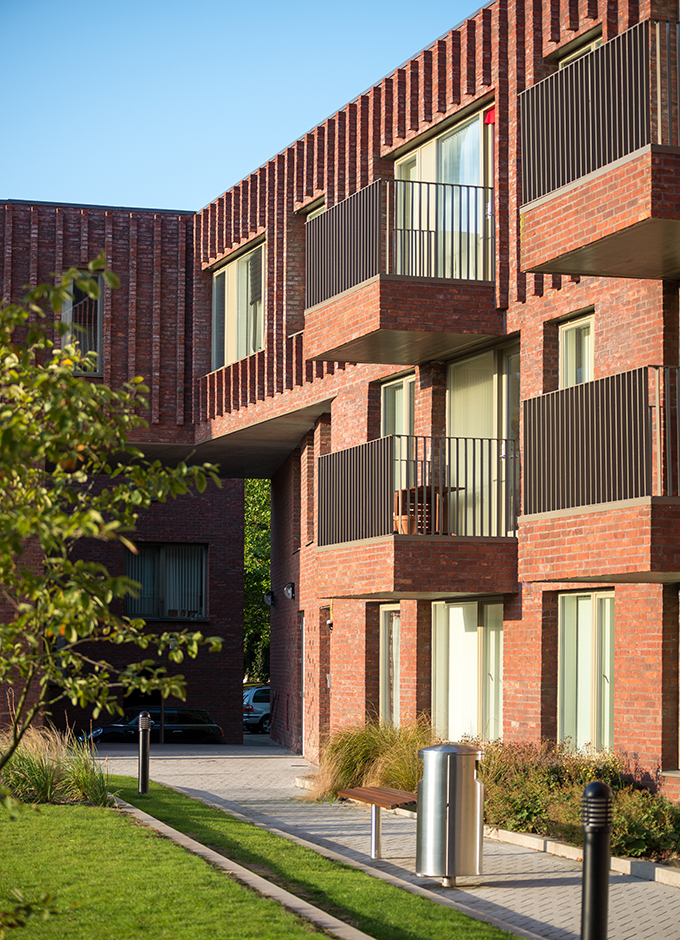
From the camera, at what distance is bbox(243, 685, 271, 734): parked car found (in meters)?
44.0

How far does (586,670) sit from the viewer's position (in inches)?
592

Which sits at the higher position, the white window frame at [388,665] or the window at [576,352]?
the window at [576,352]

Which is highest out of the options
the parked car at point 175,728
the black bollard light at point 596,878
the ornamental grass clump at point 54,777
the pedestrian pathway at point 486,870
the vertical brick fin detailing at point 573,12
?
the vertical brick fin detailing at point 573,12

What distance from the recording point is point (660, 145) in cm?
1181

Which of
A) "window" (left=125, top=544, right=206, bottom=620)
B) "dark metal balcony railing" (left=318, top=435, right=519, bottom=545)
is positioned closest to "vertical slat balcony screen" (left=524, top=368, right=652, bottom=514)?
"dark metal balcony railing" (left=318, top=435, right=519, bottom=545)

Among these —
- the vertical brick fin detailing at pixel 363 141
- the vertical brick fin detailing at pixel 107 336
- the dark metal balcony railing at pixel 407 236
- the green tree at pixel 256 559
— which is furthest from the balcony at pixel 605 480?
the green tree at pixel 256 559

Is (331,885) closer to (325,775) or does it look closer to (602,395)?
(602,395)

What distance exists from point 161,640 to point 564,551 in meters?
8.56

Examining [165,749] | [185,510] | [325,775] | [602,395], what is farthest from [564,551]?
[185,510]

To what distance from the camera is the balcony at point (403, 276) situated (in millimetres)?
16906

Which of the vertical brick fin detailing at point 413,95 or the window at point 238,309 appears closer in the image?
the vertical brick fin detailing at point 413,95

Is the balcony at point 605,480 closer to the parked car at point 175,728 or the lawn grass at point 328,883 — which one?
the lawn grass at point 328,883

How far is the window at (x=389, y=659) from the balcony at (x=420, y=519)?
1929 mm

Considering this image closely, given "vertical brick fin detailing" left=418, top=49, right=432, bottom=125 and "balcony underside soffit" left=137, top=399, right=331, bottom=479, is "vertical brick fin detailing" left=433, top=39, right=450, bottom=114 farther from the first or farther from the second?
"balcony underside soffit" left=137, top=399, right=331, bottom=479
